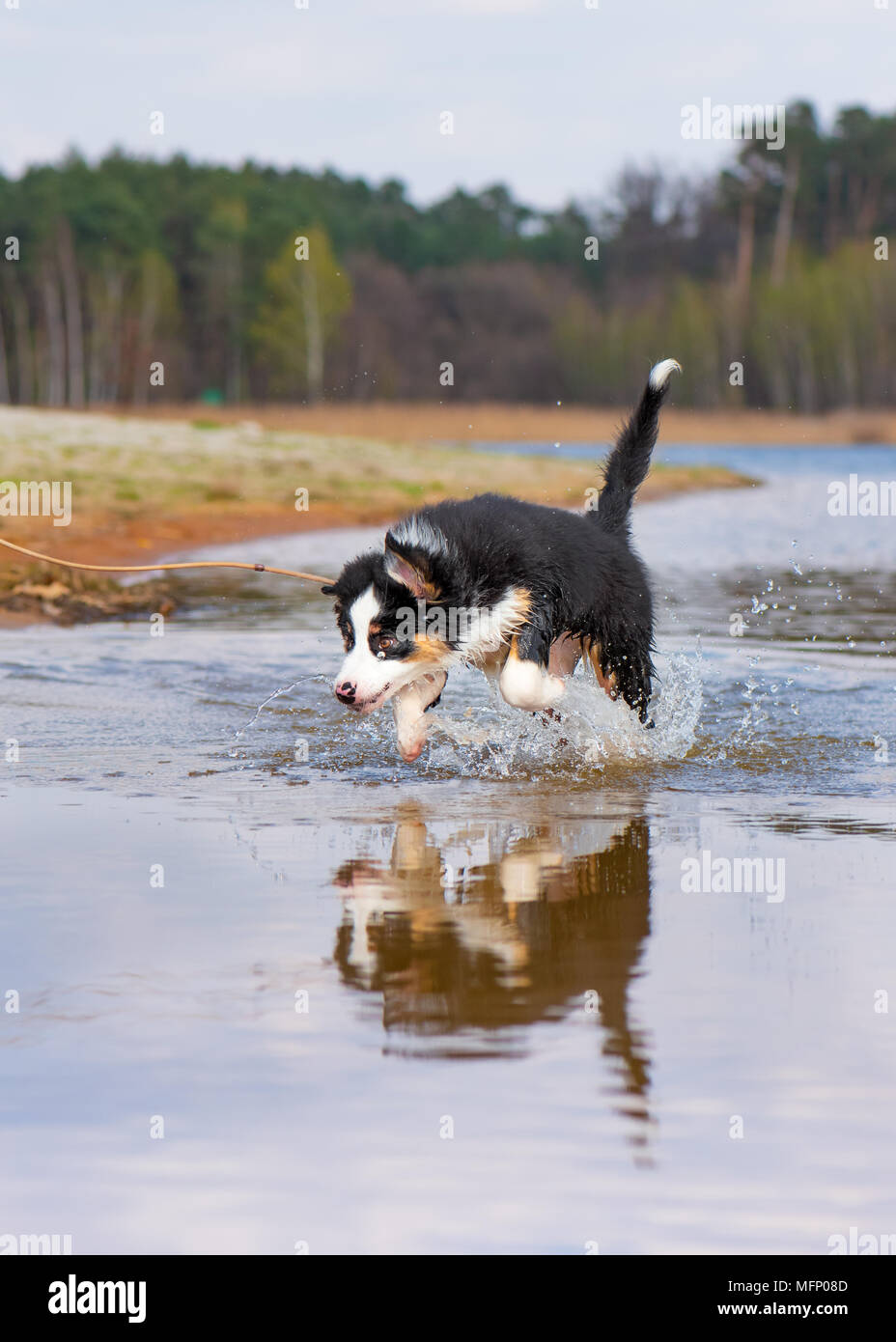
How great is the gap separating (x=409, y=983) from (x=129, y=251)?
7440cm

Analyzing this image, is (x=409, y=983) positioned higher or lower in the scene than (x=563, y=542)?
lower

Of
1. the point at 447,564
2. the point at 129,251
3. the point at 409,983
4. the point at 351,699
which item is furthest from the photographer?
the point at 129,251

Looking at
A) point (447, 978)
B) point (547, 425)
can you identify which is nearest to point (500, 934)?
point (447, 978)

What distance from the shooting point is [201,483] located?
2170 cm

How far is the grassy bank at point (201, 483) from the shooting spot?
16094 millimetres

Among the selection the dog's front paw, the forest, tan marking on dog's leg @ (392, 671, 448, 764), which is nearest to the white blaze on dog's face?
tan marking on dog's leg @ (392, 671, 448, 764)

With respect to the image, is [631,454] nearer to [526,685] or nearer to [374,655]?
[526,685]

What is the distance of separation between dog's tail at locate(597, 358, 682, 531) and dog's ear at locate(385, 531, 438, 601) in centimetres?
151

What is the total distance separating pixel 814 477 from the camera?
1484 inches

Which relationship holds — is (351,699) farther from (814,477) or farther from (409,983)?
(814,477)

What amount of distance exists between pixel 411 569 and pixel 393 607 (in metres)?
0.18

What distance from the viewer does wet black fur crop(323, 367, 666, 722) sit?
6.40 metres
